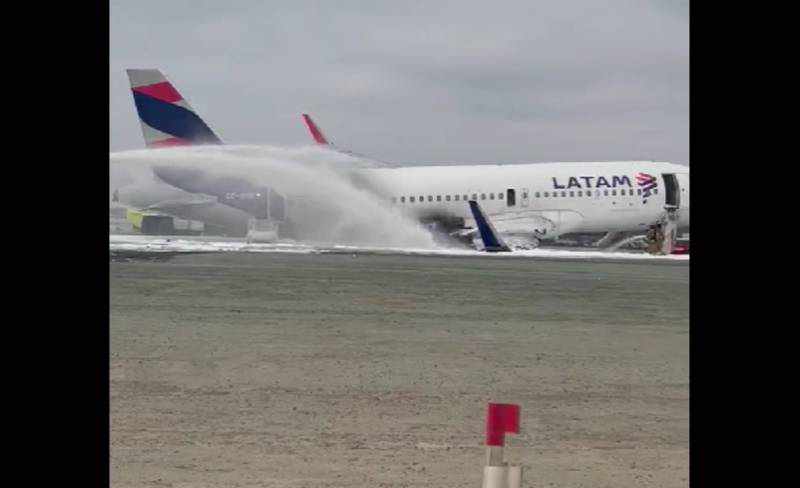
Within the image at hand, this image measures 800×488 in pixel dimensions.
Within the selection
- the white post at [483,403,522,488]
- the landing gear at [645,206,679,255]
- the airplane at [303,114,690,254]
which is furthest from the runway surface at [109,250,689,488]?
the airplane at [303,114,690,254]

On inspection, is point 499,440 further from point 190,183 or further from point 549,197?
point 190,183

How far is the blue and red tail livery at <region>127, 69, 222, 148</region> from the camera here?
176 feet

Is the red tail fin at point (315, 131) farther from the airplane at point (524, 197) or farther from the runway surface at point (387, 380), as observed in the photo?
the runway surface at point (387, 380)

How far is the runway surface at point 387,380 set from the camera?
31.2 ft

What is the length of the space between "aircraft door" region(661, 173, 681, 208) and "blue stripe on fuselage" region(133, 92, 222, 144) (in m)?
23.1

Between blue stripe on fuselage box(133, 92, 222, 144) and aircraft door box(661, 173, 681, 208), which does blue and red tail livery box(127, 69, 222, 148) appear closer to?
blue stripe on fuselage box(133, 92, 222, 144)

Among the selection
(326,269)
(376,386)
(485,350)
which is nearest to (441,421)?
(376,386)

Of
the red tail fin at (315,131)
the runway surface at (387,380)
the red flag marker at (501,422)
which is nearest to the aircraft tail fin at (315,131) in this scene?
the red tail fin at (315,131)

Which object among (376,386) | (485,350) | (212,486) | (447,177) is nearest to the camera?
(212,486)

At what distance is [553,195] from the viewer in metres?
50.1

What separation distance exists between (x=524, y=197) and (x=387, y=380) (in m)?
37.0
